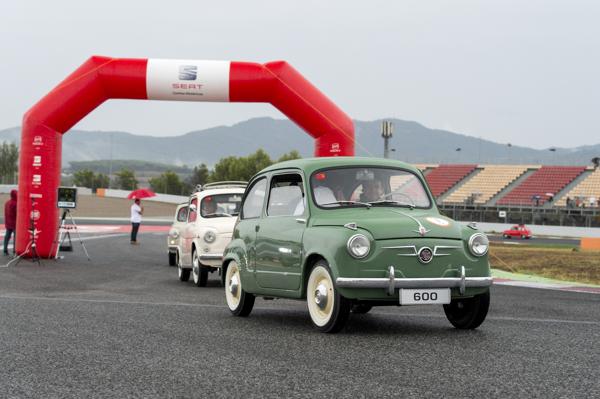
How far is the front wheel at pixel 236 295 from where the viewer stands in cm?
1020

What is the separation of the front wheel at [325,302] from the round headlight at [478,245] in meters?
1.34

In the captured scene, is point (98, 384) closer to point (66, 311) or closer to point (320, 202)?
point (320, 202)

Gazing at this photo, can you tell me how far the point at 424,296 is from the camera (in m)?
8.25

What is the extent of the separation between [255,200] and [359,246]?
8.22 feet

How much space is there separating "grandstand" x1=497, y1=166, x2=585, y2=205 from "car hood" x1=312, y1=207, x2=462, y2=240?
56.7 meters

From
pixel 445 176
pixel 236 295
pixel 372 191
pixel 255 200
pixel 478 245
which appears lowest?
pixel 236 295

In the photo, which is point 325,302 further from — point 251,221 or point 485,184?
point 485,184

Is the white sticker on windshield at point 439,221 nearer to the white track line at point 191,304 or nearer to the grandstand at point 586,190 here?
the white track line at point 191,304

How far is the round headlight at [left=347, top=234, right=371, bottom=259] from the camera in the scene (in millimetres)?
8203

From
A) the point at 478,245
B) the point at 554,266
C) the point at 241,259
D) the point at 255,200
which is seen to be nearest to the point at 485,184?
the point at 554,266

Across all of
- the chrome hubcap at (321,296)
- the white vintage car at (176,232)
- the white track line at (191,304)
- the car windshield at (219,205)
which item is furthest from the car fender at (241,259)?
the white vintage car at (176,232)

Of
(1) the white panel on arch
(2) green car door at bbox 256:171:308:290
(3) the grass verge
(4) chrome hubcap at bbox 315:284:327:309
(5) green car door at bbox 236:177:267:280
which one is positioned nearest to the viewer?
(4) chrome hubcap at bbox 315:284:327:309

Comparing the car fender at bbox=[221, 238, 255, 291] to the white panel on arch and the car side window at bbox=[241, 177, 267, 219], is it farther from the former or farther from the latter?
the white panel on arch

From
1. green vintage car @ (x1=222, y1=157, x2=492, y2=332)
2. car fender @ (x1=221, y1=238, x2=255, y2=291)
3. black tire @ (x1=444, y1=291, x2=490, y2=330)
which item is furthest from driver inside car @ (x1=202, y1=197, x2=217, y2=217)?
black tire @ (x1=444, y1=291, x2=490, y2=330)
